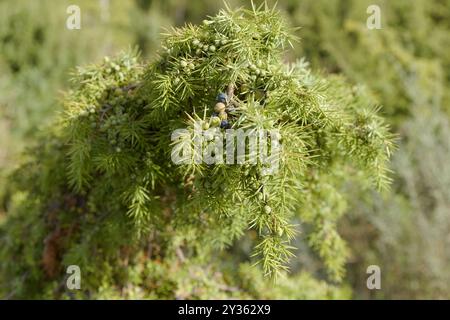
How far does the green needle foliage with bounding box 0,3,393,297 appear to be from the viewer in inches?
41.6

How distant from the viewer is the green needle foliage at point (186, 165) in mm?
1058

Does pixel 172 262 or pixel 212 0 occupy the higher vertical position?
pixel 212 0

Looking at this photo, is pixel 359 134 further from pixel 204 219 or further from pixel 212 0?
pixel 212 0

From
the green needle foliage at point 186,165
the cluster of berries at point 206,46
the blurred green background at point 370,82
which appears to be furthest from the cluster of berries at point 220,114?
the blurred green background at point 370,82

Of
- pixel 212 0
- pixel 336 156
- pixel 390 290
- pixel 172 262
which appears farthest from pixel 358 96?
pixel 212 0

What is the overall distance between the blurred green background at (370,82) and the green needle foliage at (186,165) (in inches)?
14.9

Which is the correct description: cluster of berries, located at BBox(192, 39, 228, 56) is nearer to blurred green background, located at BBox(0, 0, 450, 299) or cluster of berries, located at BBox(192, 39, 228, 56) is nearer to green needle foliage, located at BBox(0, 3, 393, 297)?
green needle foliage, located at BBox(0, 3, 393, 297)

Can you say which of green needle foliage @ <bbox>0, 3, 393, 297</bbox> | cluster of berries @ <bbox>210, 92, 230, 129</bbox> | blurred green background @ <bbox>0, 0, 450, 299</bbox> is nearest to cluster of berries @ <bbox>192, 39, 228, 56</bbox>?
green needle foliage @ <bbox>0, 3, 393, 297</bbox>

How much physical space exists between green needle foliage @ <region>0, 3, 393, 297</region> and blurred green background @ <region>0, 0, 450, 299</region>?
379mm

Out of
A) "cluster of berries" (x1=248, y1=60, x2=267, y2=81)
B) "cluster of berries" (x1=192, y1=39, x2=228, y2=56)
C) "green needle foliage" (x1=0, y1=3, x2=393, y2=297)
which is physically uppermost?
"cluster of berries" (x1=192, y1=39, x2=228, y2=56)

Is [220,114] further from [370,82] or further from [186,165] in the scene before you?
[370,82]

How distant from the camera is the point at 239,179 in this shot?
1041 mm

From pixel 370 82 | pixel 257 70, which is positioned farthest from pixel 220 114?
pixel 370 82

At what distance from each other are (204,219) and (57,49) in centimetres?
640
